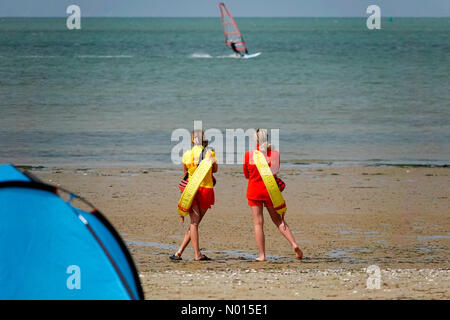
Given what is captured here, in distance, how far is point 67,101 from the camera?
31281mm

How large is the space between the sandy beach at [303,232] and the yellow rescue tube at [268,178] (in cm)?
72

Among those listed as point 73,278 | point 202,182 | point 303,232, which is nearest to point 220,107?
point 303,232

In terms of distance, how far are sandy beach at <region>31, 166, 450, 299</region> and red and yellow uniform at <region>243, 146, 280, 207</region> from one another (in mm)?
725

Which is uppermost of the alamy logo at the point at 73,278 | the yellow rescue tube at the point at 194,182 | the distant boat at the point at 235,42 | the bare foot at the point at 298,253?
the distant boat at the point at 235,42

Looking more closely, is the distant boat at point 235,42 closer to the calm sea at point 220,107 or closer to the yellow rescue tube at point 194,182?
the calm sea at point 220,107

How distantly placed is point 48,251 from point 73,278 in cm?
28

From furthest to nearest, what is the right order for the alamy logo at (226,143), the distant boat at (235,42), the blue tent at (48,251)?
the distant boat at (235,42), the alamy logo at (226,143), the blue tent at (48,251)

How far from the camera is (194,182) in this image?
306 inches

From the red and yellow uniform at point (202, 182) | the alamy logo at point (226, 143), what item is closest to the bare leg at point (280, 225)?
the red and yellow uniform at point (202, 182)

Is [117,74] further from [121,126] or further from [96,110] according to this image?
[121,126]

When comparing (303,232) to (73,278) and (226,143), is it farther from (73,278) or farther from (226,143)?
(226,143)

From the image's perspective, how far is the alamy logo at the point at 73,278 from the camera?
532 cm

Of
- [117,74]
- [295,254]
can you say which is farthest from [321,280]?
[117,74]

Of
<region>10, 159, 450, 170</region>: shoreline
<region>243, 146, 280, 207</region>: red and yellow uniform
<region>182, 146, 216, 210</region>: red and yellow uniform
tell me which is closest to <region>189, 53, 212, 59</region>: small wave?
<region>10, 159, 450, 170</region>: shoreline
